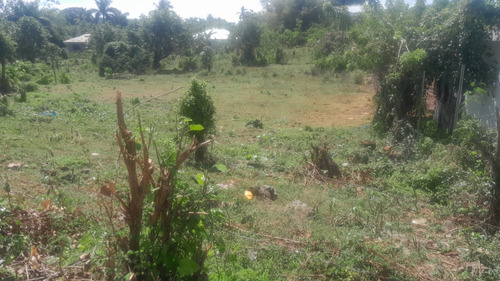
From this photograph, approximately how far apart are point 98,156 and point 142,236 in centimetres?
463

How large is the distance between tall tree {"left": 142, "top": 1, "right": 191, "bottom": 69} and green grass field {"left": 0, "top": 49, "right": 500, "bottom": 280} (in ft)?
49.9

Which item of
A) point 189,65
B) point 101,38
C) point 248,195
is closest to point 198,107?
point 248,195

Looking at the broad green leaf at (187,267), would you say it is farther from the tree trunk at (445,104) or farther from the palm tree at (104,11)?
the palm tree at (104,11)

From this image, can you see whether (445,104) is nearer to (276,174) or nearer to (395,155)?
(395,155)

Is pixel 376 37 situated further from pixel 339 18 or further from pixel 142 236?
pixel 339 18

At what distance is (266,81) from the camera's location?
19.7 m

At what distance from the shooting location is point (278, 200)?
5.95 meters

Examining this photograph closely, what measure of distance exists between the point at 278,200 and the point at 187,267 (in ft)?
10.2

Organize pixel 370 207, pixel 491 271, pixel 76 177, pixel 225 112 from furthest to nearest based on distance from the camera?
1. pixel 225 112
2. pixel 76 177
3. pixel 370 207
4. pixel 491 271

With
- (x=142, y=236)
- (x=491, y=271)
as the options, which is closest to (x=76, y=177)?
(x=142, y=236)

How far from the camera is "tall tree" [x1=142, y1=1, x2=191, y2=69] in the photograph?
27719mm

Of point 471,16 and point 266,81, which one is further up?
point 471,16

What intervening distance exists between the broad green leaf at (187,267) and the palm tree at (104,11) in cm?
5476

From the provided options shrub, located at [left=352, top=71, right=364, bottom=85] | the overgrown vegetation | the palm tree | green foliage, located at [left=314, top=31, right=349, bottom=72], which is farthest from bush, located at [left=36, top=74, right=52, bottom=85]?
the palm tree
